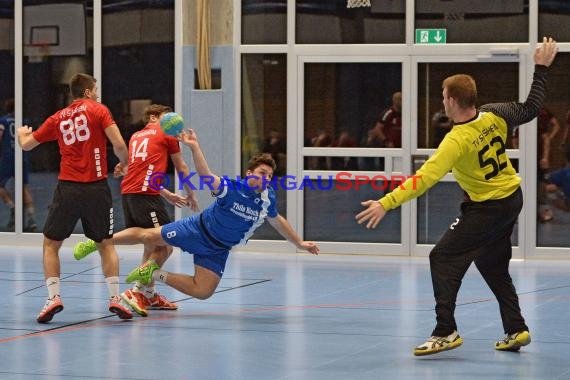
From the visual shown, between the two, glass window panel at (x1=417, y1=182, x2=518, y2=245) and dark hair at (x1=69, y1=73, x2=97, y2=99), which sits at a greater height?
dark hair at (x1=69, y1=73, x2=97, y2=99)

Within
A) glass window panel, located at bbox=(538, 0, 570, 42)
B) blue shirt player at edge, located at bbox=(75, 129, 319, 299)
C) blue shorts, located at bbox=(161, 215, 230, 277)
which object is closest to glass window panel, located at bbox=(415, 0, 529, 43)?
glass window panel, located at bbox=(538, 0, 570, 42)

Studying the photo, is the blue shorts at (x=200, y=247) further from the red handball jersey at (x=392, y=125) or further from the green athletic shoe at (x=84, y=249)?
the red handball jersey at (x=392, y=125)

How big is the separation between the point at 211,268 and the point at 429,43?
5.58 metres

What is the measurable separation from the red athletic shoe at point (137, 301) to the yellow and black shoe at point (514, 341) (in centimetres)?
297

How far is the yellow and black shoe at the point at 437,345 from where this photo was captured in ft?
26.0

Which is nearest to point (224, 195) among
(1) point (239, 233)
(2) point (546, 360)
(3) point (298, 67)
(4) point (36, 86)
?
(1) point (239, 233)

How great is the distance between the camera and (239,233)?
960 cm

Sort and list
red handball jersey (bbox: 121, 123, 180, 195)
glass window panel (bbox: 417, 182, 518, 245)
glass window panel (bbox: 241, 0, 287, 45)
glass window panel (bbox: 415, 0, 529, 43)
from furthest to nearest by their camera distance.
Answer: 1. glass window panel (bbox: 241, 0, 287, 45)
2. glass window panel (bbox: 417, 182, 518, 245)
3. glass window panel (bbox: 415, 0, 529, 43)
4. red handball jersey (bbox: 121, 123, 180, 195)

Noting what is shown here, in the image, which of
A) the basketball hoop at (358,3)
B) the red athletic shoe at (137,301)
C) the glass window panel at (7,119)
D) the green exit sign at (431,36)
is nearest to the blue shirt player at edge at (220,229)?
the red athletic shoe at (137,301)

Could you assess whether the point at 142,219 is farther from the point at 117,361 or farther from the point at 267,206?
the point at 117,361

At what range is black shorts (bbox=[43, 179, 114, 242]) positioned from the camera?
9.48 meters

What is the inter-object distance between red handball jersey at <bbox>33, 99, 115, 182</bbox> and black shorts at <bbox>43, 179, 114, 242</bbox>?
0.08 m

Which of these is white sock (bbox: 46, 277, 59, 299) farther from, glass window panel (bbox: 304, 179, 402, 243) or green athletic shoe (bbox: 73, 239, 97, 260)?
glass window panel (bbox: 304, 179, 402, 243)

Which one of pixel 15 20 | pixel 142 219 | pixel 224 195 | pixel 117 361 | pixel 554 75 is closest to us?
pixel 117 361
